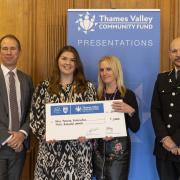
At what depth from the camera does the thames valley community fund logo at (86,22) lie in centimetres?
288

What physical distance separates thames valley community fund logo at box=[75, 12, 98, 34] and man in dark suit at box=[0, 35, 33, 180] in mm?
643

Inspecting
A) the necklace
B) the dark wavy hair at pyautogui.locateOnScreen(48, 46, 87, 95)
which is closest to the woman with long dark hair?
the dark wavy hair at pyautogui.locateOnScreen(48, 46, 87, 95)

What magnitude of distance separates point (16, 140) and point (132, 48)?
4.34 ft

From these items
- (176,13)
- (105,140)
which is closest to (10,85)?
(105,140)

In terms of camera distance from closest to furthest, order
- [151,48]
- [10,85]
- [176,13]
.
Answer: [10,85] → [151,48] → [176,13]

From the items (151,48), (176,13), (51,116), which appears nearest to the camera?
(51,116)

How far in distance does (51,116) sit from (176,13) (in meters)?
1.74

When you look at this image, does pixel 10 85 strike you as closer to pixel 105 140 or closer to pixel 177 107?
pixel 105 140

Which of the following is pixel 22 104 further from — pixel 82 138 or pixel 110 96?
pixel 110 96

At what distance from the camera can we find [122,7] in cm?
317

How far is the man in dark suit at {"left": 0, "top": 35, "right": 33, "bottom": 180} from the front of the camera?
8.04 feet

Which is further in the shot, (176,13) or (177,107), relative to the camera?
(176,13)

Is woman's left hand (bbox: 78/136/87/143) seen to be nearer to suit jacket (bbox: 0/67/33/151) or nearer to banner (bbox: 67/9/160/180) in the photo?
suit jacket (bbox: 0/67/33/151)

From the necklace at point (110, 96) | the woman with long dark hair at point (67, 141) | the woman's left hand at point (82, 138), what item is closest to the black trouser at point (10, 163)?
the woman with long dark hair at point (67, 141)
